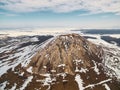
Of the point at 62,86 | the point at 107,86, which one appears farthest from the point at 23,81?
the point at 107,86

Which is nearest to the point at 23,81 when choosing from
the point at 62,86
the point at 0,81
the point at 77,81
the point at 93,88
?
the point at 0,81

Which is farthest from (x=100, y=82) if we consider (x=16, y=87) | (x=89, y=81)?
(x=16, y=87)

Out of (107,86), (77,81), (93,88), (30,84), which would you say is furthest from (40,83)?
(107,86)

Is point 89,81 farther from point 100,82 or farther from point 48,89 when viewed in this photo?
point 48,89

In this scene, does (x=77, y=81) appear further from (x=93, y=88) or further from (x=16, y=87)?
(x=16, y=87)

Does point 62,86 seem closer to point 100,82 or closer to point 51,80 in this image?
point 51,80

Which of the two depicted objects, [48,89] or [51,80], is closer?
[48,89]

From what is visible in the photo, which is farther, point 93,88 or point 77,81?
point 77,81
